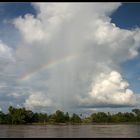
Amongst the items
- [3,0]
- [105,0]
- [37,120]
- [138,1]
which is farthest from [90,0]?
[37,120]

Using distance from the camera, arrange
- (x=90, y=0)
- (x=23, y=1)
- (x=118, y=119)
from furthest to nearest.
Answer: (x=118, y=119)
(x=23, y=1)
(x=90, y=0)

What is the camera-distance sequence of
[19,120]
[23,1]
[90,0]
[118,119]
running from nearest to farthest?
[90,0] < [23,1] < [19,120] < [118,119]

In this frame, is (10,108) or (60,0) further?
(10,108)

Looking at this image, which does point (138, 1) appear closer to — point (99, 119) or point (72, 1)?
point (72, 1)

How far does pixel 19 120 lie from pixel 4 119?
224 inches

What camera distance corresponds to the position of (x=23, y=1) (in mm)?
5570

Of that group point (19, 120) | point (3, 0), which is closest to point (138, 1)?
point (3, 0)

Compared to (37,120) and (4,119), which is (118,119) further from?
(4,119)

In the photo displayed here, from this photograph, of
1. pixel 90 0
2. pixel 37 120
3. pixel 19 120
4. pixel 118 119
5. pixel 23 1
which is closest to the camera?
pixel 90 0

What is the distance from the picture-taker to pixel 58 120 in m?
48.9

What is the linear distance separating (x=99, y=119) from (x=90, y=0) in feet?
155

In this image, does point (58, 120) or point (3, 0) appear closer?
point (3, 0)

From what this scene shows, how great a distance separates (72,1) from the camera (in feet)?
17.7

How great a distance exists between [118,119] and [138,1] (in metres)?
47.2
